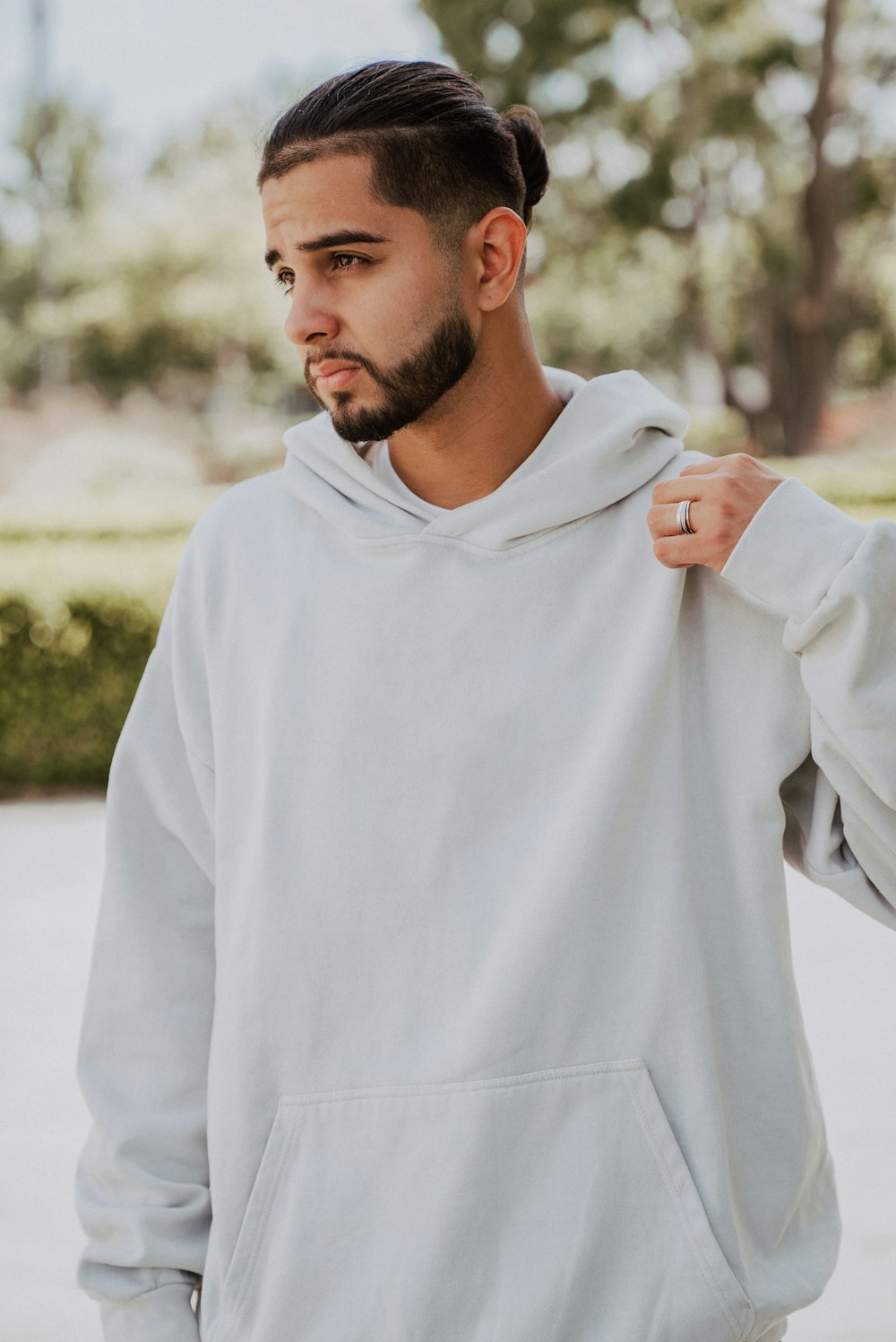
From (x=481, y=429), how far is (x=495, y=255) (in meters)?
0.19

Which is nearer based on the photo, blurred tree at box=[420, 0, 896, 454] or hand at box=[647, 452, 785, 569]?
hand at box=[647, 452, 785, 569]

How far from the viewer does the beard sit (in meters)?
1.42

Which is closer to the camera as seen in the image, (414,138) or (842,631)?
(842,631)

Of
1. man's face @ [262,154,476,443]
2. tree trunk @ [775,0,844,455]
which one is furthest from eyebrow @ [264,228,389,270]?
tree trunk @ [775,0,844,455]

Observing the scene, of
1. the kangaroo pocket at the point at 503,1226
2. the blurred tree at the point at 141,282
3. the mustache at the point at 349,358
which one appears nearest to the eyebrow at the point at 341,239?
the mustache at the point at 349,358

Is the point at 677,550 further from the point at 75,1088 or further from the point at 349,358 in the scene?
the point at 75,1088

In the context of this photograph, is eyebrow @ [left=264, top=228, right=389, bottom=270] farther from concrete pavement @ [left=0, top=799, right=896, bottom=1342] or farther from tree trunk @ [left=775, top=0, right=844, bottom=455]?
tree trunk @ [left=775, top=0, right=844, bottom=455]

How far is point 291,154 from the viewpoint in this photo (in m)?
1.42

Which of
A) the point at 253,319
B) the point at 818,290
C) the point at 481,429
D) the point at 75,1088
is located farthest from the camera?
the point at 253,319

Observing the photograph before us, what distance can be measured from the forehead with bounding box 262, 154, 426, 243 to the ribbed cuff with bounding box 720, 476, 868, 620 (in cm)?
47

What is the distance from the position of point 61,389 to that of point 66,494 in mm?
10890

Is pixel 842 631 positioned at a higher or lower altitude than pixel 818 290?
higher

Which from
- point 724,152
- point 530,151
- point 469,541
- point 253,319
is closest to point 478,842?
point 469,541

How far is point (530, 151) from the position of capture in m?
1.60
